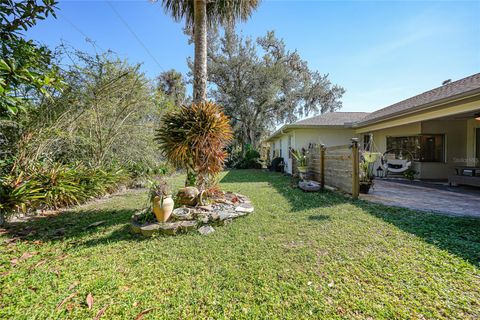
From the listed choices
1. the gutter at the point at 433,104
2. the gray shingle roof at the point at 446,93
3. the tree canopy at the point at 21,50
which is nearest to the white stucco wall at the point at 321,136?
the gray shingle roof at the point at 446,93

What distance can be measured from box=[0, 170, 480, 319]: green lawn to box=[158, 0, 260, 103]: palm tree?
3772 mm

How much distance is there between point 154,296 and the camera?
214 centimetres

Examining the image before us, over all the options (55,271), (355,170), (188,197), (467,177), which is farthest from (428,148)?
(55,271)

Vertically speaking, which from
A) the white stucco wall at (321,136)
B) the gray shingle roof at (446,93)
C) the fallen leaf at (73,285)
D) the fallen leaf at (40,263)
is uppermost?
the gray shingle roof at (446,93)

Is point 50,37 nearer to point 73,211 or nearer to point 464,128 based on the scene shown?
point 73,211

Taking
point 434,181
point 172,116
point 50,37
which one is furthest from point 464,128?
point 50,37

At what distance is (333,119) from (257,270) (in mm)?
12590

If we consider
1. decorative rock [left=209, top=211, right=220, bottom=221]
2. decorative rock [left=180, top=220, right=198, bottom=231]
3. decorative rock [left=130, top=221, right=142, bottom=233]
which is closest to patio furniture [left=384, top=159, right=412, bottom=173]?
decorative rock [left=209, top=211, right=220, bottom=221]

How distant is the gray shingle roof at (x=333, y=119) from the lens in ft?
38.2

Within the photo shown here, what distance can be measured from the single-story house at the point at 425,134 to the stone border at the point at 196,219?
6991mm

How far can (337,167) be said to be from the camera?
7.00 m

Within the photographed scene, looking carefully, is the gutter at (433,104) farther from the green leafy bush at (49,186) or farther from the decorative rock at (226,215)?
the green leafy bush at (49,186)

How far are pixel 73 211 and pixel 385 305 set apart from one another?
22.1 ft

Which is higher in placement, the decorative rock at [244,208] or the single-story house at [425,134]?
the single-story house at [425,134]
